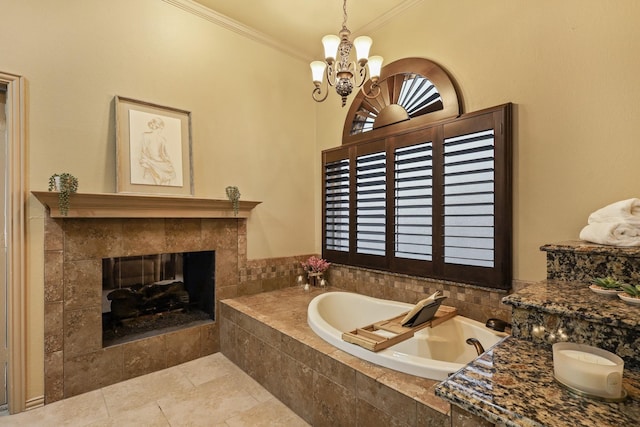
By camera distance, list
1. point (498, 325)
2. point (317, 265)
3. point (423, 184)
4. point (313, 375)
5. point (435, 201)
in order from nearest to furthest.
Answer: point (313, 375), point (498, 325), point (435, 201), point (423, 184), point (317, 265)

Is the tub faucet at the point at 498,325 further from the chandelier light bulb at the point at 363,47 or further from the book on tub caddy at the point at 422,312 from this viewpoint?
the chandelier light bulb at the point at 363,47

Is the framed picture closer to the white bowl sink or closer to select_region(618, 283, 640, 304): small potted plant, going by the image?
the white bowl sink

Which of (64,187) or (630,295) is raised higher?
(64,187)

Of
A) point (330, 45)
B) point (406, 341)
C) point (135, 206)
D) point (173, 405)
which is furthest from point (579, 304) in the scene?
point (135, 206)

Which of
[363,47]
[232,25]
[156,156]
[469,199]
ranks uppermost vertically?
[232,25]

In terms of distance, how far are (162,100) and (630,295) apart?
324 centimetres

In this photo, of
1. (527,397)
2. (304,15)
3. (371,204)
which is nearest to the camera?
(527,397)

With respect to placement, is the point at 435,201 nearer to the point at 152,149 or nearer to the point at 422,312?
the point at 422,312

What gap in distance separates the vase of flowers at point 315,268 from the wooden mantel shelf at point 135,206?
3.34ft

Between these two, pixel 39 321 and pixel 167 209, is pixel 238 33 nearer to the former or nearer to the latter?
pixel 167 209

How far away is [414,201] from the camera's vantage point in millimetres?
2705

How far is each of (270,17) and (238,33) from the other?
0.39 metres

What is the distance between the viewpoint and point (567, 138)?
6.52 feet

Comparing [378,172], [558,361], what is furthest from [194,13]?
[558,361]
